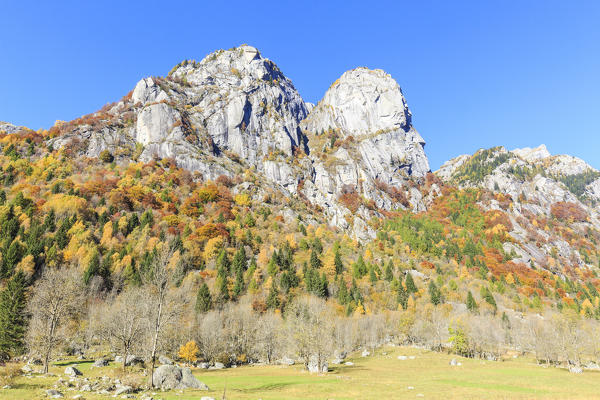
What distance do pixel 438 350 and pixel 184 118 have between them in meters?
187

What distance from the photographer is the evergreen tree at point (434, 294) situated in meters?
113

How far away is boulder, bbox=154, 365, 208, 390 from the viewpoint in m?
30.0

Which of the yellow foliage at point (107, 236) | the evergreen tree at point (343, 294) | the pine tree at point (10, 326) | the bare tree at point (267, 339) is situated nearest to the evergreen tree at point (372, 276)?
the evergreen tree at point (343, 294)

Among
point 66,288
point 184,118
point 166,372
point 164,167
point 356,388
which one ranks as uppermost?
point 184,118

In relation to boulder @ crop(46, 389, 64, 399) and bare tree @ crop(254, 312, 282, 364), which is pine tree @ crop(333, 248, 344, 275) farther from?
boulder @ crop(46, 389, 64, 399)

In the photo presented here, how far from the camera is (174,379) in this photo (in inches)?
1207

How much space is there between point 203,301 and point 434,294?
3327 inches

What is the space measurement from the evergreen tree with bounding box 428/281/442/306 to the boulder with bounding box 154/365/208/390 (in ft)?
339

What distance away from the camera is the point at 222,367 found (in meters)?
61.6

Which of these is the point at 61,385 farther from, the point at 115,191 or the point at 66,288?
the point at 115,191

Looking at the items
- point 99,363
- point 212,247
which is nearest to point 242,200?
point 212,247

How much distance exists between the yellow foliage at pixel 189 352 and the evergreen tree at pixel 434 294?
88337 mm

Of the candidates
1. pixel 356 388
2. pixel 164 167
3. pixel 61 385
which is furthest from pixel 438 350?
pixel 164 167

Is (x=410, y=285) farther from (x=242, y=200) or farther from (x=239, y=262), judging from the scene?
(x=242, y=200)
